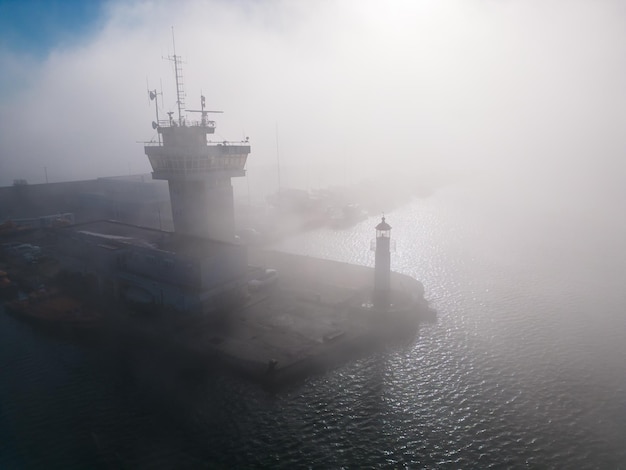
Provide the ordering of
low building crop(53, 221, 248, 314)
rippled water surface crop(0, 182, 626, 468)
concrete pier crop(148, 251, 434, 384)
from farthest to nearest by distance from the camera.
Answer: low building crop(53, 221, 248, 314) → concrete pier crop(148, 251, 434, 384) → rippled water surface crop(0, 182, 626, 468)

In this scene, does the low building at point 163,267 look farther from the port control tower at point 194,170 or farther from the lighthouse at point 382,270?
the lighthouse at point 382,270

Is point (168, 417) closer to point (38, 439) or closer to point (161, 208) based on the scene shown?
point (38, 439)

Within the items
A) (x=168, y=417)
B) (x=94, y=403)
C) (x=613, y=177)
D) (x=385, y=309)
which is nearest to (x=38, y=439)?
(x=94, y=403)

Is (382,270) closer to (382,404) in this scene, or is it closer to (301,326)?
(301,326)

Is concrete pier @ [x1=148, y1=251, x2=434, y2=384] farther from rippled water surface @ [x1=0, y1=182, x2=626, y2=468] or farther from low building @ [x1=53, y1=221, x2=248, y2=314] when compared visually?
low building @ [x1=53, y1=221, x2=248, y2=314]

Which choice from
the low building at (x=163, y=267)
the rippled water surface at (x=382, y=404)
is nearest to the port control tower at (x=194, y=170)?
the low building at (x=163, y=267)

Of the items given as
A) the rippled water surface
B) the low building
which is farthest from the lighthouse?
the low building
